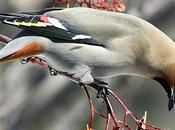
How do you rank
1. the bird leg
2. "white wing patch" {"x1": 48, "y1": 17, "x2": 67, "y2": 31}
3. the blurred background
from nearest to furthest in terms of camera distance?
the bird leg → "white wing patch" {"x1": 48, "y1": 17, "x2": 67, "y2": 31} → the blurred background

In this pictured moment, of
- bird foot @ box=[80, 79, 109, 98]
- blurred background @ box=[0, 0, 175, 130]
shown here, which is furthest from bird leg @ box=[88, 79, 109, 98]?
blurred background @ box=[0, 0, 175, 130]

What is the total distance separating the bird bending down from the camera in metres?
2.77

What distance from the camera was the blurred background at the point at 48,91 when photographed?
5.15m

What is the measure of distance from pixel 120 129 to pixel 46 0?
2676 mm

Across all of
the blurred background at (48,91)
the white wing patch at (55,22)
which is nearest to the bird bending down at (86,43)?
the white wing patch at (55,22)

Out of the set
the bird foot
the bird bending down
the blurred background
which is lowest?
the blurred background

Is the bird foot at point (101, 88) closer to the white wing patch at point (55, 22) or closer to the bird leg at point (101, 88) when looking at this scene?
the bird leg at point (101, 88)

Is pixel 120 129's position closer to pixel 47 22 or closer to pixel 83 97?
pixel 47 22

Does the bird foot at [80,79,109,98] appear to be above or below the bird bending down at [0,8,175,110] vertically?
below

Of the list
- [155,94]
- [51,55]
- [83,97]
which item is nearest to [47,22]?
[51,55]

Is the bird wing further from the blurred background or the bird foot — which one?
the blurred background

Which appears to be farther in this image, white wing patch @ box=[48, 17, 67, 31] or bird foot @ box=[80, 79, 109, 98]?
white wing patch @ box=[48, 17, 67, 31]

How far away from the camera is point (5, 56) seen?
8.89 feet

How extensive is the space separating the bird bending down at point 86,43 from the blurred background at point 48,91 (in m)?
2.21
